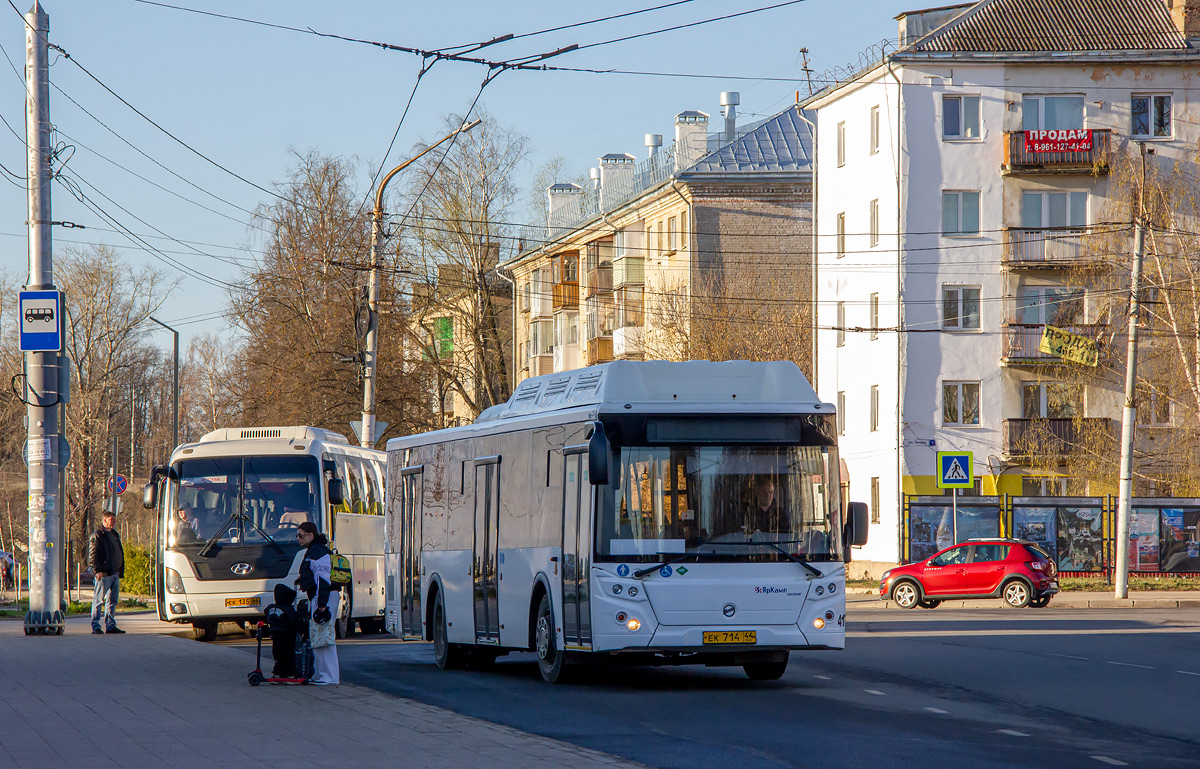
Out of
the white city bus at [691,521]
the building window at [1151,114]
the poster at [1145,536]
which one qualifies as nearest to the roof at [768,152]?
the building window at [1151,114]

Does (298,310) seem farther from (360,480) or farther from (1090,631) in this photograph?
(1090,631)

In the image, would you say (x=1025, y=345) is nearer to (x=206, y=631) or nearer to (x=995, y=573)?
(x=995, y=573)

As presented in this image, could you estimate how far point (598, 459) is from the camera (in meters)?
14.4

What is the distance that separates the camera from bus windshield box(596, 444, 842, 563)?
583 inches

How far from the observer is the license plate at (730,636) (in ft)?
48.1

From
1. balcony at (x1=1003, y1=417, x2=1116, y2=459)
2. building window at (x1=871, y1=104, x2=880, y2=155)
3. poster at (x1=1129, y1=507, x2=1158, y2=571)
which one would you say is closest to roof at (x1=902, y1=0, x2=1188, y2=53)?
building window at (x1=871, y1=104, x2=880, y2=155)

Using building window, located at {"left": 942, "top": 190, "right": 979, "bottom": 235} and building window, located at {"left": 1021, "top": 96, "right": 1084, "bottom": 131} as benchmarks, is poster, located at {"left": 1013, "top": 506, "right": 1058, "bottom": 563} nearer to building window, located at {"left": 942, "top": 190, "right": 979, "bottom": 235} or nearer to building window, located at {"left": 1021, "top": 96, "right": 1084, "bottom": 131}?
building window, located at {"left": 942, "top": 190, "right": 979, "bottom": 235}

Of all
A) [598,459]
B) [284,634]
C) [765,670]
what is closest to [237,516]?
[284,634]

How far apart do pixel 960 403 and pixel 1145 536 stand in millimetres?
9631

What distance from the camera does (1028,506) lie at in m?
41.2

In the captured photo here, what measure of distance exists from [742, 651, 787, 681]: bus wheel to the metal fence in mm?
25171

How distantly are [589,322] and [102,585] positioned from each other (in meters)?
45.3

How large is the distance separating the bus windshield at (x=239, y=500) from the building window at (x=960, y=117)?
31101mm

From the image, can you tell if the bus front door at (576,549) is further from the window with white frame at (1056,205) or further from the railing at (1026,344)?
the window with white frame at (1056,205)
